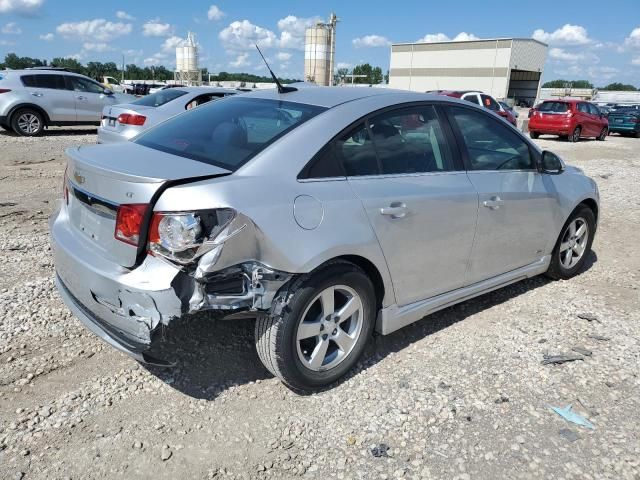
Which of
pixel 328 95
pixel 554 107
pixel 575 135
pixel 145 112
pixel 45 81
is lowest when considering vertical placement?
pixel 575 135

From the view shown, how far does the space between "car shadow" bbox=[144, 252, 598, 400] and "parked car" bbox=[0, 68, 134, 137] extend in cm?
1291

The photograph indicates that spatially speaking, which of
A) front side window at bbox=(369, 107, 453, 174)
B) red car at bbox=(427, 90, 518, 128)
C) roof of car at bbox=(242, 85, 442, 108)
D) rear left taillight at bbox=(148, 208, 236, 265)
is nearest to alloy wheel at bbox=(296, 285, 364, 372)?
rear left taillight at bbox=(148, 208, 236, 265)

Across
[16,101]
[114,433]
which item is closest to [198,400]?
[114,433]

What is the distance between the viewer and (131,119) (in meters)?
10.1

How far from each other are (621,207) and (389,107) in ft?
22.9

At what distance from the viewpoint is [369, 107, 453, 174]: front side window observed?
329cm

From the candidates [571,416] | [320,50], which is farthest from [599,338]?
[320,50]

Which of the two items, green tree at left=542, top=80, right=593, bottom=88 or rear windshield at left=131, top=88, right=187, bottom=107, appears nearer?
rear windshield at left=131, top=88, right=187, bottom=107

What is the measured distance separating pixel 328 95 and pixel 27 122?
13459mm

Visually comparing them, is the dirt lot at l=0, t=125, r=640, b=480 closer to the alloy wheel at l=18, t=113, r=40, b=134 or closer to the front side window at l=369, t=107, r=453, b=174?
the front side window at l=369, t=107, r=453, b=174

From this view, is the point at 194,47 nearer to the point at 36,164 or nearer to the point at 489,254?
the point at 36,164

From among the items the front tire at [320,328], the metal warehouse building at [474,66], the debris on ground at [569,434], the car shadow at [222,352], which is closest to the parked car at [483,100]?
the car shadow at [222,352]

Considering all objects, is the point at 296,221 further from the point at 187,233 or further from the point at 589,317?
the point at 589,317

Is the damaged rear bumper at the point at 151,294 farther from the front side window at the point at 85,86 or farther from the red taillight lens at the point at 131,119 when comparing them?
the front side window at the point at 85,86
